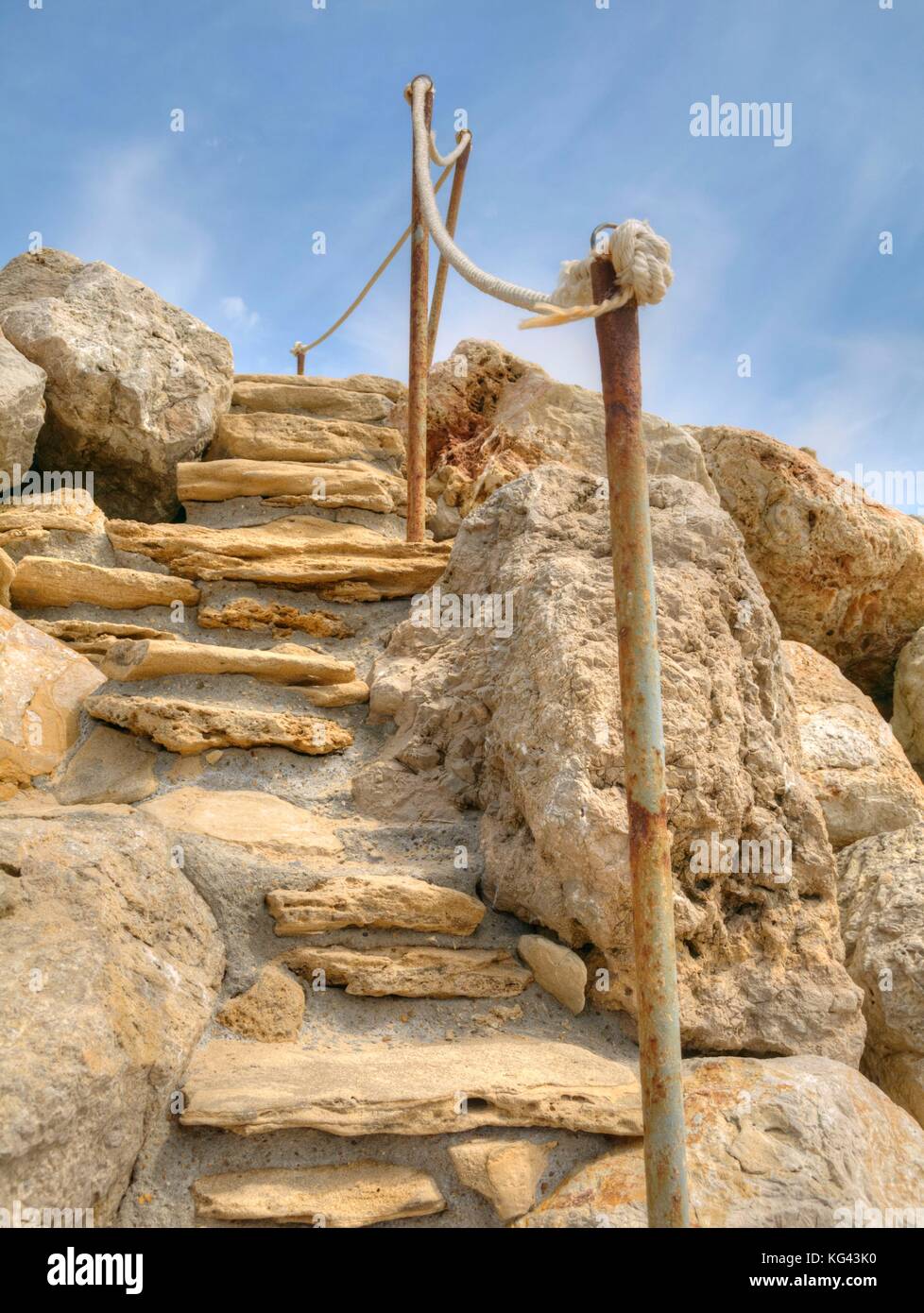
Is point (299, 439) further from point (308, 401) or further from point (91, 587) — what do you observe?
point (91, 587)

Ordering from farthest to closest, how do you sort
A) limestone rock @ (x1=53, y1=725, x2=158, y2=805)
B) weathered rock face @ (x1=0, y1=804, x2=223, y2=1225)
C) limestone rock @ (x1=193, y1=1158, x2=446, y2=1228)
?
limestone rock @ (x1=53, y1=725, x2=158, y2=805) < limestone rock @ (x1=193, y1=1158, x2=446, y2=1228) < weathered rock face @ (x1=0, y1=804, x2=223, y2=1225)

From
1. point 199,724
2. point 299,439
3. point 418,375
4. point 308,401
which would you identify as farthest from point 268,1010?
point 308,401

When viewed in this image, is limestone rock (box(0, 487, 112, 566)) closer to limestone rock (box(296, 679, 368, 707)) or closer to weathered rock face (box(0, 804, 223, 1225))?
limestone rock (box(296, 679, 368, 707))

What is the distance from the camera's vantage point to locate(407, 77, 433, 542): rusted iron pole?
15.2ft

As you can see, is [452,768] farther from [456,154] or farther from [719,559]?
[456,154]

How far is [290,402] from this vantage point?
5512 millimetres

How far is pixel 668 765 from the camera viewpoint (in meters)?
2.72

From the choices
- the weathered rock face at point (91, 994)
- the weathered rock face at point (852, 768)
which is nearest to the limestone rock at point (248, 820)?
the weathered rock face at point (91, 994)

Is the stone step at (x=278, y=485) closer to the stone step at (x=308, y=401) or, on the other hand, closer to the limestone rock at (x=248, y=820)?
the stone step at (x=308, y=401)

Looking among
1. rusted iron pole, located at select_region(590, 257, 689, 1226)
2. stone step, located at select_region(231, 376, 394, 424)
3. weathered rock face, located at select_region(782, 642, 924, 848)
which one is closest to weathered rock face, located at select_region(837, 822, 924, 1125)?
weathered rock face, located at select_region(782, 642, 924, 848)

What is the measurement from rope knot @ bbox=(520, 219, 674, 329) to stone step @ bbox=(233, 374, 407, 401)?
3924mm

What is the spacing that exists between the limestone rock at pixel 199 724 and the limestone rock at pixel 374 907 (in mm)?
816

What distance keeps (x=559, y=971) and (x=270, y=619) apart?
6.86ft

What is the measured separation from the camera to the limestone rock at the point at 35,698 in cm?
320
